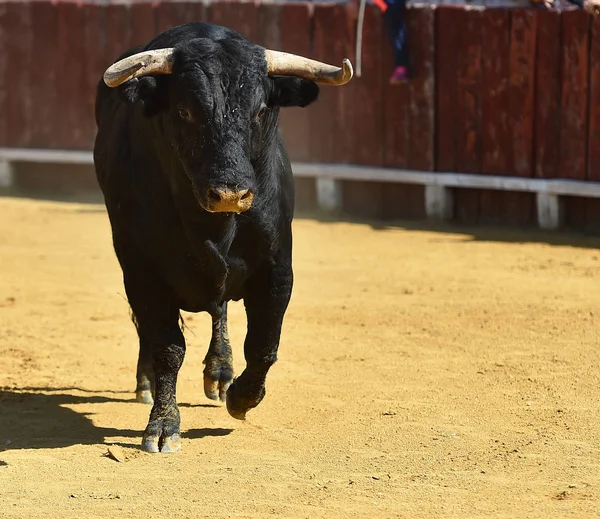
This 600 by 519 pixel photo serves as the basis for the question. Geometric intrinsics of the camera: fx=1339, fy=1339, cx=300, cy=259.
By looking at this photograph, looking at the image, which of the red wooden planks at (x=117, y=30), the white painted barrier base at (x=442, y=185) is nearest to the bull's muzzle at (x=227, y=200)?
the white painted barrier base at (x=442, y=185)

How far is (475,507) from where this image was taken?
13.9 ft

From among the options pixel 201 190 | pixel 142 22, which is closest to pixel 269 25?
pixel 142 22

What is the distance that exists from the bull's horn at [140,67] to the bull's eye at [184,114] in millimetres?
172

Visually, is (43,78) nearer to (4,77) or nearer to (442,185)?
(4,77)

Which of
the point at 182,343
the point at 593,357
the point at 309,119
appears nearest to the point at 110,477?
the point at 182,343

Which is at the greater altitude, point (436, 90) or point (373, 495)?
point (436, 90)

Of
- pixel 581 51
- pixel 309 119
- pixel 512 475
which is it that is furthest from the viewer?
pixel 309 119

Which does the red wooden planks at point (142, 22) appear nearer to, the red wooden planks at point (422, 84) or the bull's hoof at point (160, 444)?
the red wooden planks at point (422, 84)

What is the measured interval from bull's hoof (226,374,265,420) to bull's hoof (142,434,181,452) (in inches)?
14.9

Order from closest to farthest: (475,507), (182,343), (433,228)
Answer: (475,507) < (182,343) < (433,228)

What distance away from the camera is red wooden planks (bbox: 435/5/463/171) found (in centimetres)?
1101

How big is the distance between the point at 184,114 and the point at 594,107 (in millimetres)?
5877

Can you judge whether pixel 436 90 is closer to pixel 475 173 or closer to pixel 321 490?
pixel 475 173

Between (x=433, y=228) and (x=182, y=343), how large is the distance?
5.70 metres
